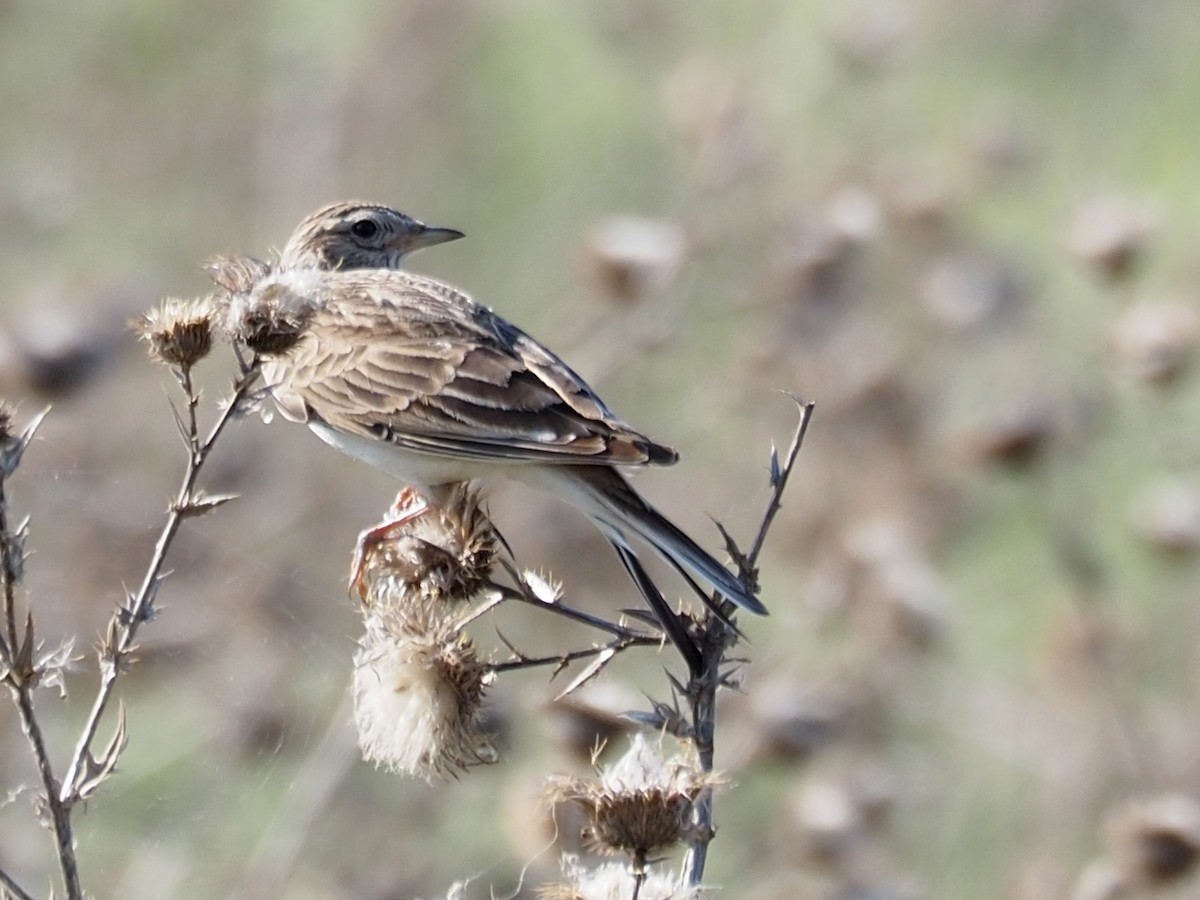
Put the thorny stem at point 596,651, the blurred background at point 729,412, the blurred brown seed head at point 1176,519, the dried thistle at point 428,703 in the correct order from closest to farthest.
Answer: the thorny stem at point 596,651
the dried thistle at point 428,703
the blurred background at point 729,412
the blurred brown seed head at point 1176,519

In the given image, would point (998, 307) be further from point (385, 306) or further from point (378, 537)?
point (378, 537)

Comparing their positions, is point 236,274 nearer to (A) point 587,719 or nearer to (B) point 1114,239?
(A) point 587,719

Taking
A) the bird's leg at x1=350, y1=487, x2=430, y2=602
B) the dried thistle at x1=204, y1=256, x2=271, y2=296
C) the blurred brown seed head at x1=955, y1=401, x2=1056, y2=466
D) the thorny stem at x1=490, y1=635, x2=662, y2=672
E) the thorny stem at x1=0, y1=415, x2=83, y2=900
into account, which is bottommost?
the thorny stem at x1=0, y1=415, x2=83, y2=900

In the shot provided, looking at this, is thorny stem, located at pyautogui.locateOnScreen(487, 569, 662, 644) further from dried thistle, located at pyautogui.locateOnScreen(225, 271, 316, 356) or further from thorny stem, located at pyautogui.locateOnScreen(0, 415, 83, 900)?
thorny stem, located at pyautogui.locateOnScreen(0, 415, 83, 900)

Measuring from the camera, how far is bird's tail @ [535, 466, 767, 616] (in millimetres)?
3186

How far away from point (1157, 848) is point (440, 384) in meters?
2.61

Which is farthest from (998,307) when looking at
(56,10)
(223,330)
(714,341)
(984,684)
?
(56,10)

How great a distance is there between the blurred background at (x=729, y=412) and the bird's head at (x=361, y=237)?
0.88m

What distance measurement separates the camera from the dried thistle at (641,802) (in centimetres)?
300

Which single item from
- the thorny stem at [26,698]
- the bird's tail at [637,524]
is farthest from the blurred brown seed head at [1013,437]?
the thorny stem at [26,698]

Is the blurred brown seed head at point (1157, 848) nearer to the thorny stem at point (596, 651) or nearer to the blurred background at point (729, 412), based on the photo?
the blurred background at point (729, 412)

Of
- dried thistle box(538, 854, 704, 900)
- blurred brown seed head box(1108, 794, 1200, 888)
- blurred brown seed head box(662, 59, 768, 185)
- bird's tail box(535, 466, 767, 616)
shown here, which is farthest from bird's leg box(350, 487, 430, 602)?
blurred brown seed head box(662, 59, 768, 185)

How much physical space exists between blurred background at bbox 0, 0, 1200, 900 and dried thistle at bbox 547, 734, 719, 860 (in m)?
0.94

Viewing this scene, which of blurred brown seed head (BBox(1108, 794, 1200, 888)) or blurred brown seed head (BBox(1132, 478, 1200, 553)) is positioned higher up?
blurred brown seed head (BBox(1132, 478, 1200, 553))
